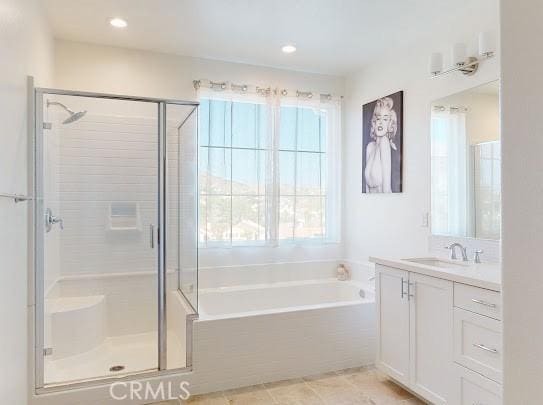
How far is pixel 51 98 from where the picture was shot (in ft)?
8.75

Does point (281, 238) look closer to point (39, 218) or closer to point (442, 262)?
point (442, 262)

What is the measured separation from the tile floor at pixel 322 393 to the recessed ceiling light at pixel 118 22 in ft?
9.08

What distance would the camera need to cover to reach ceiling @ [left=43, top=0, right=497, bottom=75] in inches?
105

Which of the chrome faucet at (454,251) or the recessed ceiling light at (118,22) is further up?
the recessed ceiling light at (118,22)

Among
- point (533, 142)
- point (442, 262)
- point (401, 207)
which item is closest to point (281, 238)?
point (401, 207)

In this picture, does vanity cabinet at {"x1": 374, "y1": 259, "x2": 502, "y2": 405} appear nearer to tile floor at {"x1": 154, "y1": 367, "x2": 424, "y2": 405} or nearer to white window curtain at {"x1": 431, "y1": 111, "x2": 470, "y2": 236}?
tile floor at {"x1": 154, "y1": 367, "x2": 424, "y2": 405}

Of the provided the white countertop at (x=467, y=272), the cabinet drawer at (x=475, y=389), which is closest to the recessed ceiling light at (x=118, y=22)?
the white countertop at (x=467, y=272)

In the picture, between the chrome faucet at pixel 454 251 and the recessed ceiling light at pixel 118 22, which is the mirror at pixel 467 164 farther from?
Answer: the recessed ceiling light at pixel 118 22

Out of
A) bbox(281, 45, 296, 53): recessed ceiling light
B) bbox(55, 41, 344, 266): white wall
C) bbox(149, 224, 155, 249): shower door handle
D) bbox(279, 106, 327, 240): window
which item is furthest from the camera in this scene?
bbox(279, 106, 327, 240): window

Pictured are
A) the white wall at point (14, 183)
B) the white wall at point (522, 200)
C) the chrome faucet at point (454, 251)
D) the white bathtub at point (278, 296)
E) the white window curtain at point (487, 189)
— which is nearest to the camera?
the white wall at point (522, 200)

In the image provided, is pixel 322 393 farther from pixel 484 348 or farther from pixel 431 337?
pixel 484 348

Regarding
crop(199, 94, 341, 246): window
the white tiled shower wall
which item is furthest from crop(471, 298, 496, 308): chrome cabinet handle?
crop(199, 94, 341, 246): window

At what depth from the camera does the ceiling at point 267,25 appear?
8.79ft

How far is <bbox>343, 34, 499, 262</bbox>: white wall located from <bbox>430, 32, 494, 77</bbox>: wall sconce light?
0.05 meters
